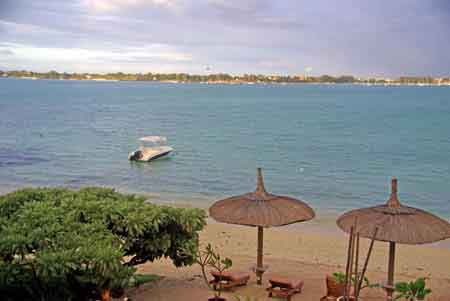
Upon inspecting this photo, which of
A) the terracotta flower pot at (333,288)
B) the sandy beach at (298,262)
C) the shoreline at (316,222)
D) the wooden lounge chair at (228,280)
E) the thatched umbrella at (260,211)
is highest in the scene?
the thatched umbrella at (260,211)

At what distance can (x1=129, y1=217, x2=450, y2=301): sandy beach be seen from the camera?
933cm

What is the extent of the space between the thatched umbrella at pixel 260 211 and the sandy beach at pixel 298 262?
1.36m

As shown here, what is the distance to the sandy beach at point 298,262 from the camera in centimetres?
933

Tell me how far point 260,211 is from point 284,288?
1.38 m

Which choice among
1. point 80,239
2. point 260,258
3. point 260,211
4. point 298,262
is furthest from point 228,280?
point 80,239

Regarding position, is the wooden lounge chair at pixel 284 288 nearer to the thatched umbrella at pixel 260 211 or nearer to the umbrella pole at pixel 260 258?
the umbrella pole at pixel 260 258

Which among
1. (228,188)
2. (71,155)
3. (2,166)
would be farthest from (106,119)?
(228,188)

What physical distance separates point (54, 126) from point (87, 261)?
178ft

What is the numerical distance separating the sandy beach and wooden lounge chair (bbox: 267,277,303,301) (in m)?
0.19

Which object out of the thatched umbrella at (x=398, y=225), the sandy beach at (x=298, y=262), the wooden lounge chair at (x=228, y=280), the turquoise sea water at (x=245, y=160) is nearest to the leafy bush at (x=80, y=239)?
the wooden lounge chair at (x=228, y=280)

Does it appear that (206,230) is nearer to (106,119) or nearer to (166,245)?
(166,245)

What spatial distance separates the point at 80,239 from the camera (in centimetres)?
597

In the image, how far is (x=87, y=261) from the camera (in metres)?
5.57

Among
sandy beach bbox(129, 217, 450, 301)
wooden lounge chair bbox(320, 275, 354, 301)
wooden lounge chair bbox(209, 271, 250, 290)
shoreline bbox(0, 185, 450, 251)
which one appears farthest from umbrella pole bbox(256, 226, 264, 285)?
shoreline bbox(0, 185, 450, 251)
